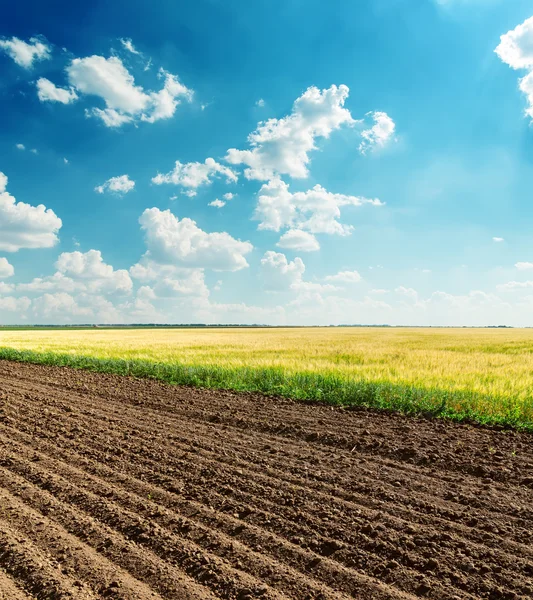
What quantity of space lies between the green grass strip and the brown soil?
1005mm

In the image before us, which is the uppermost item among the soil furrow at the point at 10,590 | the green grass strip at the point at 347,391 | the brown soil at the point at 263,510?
the green grass strip at the point at 347,391

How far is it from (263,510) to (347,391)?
6428 millimetres

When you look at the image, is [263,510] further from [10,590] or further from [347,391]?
[347,391]

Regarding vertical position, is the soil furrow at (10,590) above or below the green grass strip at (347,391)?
below

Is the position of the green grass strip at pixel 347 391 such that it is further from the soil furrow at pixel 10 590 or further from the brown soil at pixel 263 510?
the soil furrow at pixel 10 590

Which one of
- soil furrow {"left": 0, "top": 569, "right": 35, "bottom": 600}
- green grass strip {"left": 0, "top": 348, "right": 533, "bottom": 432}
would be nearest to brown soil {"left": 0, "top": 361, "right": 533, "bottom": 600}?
soil furrow {"left": 0, "top": 569, "right": 35, "bottom": 600}

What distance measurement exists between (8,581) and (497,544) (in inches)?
177

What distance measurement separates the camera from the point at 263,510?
4.65 m

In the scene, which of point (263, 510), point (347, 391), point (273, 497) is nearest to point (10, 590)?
point (263, 510)

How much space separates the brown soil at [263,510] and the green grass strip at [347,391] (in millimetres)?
1005

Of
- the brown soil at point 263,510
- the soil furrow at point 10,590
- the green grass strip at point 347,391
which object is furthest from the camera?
the green grass strip at point 347,391

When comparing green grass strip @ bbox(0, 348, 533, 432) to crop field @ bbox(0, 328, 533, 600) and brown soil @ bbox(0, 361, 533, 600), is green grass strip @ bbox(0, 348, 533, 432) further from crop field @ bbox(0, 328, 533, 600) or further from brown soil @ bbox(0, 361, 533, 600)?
brown soil @ bbox(0, 361, 533, 600)

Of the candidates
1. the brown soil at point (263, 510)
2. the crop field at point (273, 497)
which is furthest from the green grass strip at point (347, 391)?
the brown soil at point (263, 510)

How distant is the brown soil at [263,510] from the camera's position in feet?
11.7
